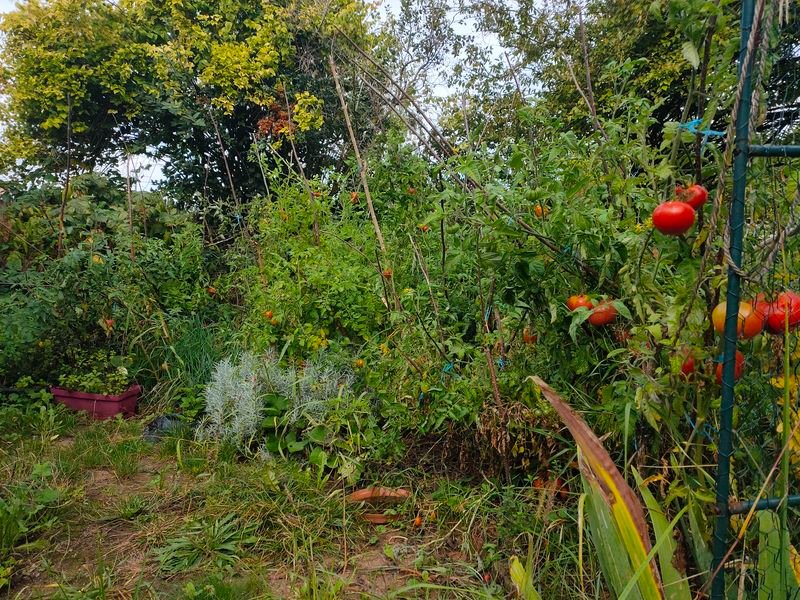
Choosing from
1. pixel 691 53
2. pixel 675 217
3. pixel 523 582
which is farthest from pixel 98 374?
pixel 691 53

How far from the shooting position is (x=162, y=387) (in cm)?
322

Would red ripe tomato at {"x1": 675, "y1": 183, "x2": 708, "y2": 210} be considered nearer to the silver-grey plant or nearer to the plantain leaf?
the plantain leaf

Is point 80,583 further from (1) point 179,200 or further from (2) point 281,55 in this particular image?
(2) point 281,55

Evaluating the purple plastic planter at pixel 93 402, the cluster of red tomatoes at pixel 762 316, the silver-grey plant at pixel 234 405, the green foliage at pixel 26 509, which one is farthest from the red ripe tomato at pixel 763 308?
the purple plastic planter at pixel 93 402

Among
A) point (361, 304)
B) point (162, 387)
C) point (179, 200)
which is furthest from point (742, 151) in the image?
point (179, 200)

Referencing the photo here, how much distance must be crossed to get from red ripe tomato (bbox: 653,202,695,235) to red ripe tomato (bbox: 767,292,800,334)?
0.25 m

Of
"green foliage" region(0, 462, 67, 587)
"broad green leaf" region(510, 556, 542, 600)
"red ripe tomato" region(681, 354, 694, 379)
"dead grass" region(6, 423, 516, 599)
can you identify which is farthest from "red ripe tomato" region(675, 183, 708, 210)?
"green foliage" region(0, 462, 67, 587)

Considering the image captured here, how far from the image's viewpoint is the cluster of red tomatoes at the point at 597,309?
1.43 m

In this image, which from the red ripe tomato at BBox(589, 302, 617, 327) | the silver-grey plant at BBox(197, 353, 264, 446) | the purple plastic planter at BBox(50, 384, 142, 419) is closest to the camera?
the red ripe tomato at BBox(589, 302, 617, 327)

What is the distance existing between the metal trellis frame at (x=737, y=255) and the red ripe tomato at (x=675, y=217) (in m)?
0.09

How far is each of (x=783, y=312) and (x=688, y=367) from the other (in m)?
0.21

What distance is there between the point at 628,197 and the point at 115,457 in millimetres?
2413

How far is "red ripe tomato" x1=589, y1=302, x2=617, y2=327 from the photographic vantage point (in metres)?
1.43

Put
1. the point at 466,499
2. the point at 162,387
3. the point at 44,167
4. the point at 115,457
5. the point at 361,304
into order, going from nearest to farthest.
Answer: the point at 466,499 → the point at 115,457 → the point at 361,304 → the point at 162,387 → the point at 44,167
